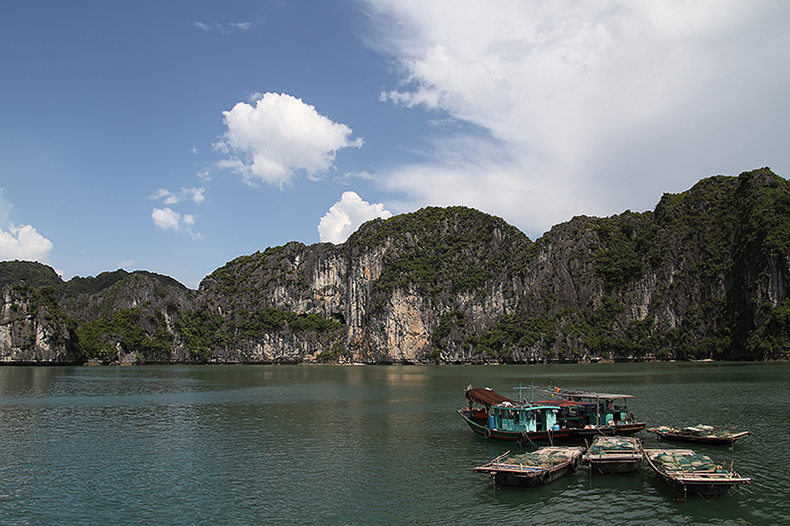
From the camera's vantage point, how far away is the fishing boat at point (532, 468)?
2045 centimetres

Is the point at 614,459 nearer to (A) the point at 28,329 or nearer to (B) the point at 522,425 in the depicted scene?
(B) the point at 522,425

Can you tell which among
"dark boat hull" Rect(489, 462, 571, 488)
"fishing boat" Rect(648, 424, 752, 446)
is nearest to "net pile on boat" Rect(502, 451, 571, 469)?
"dark boat hull" Rect(489, 462, 571, 488)

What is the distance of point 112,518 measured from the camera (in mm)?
18125

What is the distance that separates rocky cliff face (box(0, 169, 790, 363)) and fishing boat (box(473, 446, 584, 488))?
107 meters

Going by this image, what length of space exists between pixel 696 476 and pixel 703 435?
369 inches

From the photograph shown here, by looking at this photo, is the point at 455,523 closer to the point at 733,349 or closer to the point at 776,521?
the point at 776,521

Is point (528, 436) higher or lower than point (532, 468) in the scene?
lower

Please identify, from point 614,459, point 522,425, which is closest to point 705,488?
point 614,459

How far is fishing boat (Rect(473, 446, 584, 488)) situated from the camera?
805 inches

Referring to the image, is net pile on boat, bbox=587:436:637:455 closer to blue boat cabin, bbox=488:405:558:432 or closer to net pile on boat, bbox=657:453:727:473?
net pile on boat, bbox=657:453:727:473

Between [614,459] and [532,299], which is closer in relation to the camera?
[614,459]

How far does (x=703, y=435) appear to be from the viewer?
89.4 ft

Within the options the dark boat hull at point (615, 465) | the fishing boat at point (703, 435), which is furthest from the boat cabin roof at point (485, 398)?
the dark boat hull at point (615, 465)

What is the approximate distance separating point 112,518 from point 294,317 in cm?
17941
